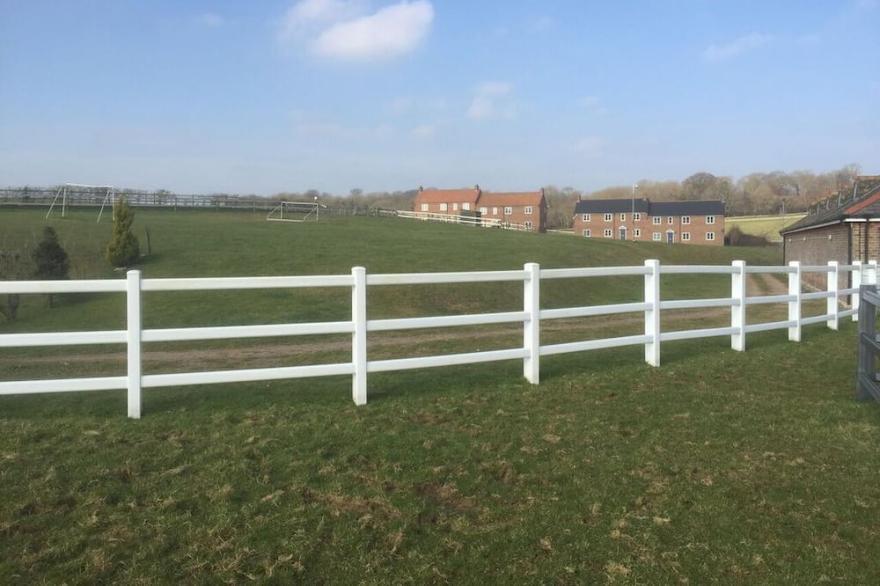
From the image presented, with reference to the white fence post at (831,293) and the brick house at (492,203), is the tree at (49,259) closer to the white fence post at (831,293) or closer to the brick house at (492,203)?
the white fence post at (831,293)

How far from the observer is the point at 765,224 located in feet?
303

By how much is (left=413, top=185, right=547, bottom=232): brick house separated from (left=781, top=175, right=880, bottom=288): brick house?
7238cm

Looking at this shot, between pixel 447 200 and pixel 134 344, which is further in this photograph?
pixel 447 200

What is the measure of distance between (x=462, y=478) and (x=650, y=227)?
95994mm

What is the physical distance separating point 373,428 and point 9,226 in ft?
108

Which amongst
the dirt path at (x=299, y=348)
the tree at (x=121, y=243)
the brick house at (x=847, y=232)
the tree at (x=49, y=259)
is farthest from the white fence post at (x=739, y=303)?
the tree at (x=121, y=243)

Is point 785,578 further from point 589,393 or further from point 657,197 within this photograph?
point 657,197

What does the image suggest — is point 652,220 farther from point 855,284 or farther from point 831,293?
point 831,293

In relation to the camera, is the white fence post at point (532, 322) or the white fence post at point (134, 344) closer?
the white fence post at point (134, 344)

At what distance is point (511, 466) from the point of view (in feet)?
16.0

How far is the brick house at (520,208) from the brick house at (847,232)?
7294 centimetres

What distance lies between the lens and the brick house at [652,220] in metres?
89.7

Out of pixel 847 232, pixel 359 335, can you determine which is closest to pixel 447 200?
pixel 847 232

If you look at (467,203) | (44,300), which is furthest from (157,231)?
(467,203)
